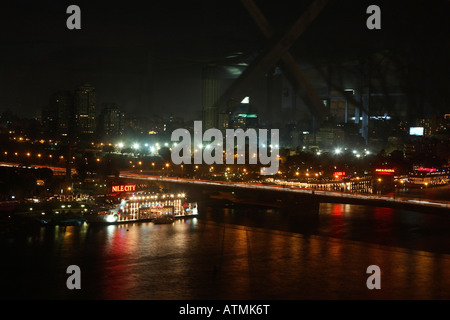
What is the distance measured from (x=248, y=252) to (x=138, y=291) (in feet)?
6.95

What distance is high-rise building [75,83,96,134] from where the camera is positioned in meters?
21.1

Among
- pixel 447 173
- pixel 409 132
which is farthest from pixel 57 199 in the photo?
pixel 409 132

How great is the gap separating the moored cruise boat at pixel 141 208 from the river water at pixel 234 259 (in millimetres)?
298

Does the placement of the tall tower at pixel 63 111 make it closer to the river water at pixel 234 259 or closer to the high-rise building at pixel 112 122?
the high-rise building at pixel 112 122

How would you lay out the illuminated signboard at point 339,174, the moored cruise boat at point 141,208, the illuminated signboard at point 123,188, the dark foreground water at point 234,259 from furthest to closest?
1. the illuminated signboard at point 339,174
2. the illuminated signboard at point 123,188
3. the moored cruise boat at point 141,208
4. the dark foreground water at point 234,259

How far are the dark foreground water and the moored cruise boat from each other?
343 mm

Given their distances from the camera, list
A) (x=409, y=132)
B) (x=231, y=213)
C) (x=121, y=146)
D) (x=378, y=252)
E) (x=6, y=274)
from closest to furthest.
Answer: (x=6, y=274)
(x=378, y=252)
(x=231, y=213)
(x=121, y=146)
(x=409, y=132)

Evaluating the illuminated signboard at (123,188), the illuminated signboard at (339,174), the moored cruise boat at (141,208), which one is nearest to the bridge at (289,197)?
the moored cruise boat at (141,208)

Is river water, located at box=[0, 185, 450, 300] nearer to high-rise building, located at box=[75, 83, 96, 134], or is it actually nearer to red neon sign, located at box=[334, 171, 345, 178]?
red neon sign, located at box=[334, 171, 345, 178]

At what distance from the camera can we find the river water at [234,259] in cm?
605

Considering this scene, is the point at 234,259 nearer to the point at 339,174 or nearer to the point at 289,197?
the point at 289,197

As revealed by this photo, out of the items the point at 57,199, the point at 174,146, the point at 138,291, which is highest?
the point at 174,146

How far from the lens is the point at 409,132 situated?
23.2 meters

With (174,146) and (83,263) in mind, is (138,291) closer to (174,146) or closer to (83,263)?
(83,263)
